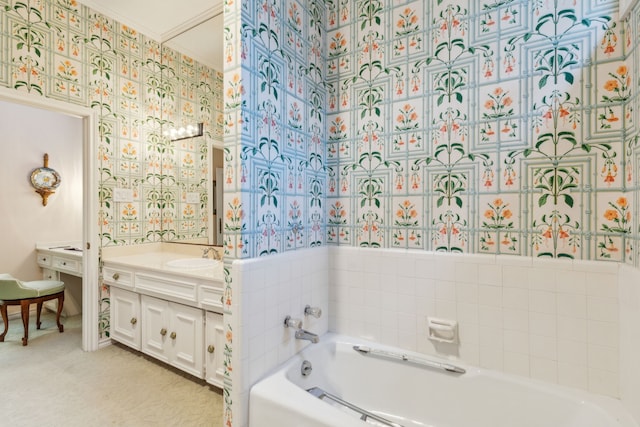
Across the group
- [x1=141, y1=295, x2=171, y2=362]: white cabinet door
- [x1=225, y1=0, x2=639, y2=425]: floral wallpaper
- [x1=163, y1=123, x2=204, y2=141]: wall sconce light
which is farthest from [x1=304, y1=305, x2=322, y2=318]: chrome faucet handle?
[x1=163, y1=123, x2=204, y2=141]: wall sconce light

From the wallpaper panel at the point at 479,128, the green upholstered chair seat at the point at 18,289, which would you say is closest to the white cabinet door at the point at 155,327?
the green upholstered chair seat at the point at 18,289

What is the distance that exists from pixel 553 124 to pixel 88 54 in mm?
3295

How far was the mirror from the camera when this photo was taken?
263 centimetres

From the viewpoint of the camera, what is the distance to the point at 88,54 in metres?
2.46

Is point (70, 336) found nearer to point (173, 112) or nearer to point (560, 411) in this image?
point (173, 112)

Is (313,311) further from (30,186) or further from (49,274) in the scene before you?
(30,186)

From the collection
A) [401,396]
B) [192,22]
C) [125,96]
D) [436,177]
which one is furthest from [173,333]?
[192,22]

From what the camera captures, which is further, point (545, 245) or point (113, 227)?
point (113, 227)

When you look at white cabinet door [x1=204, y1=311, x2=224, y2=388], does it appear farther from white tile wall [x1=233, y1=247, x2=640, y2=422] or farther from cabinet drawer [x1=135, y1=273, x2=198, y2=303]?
white tile wall [x1=233, y1=247, x2=640, y2=422]

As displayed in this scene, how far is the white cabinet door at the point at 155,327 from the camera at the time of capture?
217 centimetres

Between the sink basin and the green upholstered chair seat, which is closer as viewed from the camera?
the sink basin

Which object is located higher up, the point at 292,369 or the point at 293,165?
the point at 293,165

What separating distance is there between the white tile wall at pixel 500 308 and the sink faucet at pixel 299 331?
0.36 m

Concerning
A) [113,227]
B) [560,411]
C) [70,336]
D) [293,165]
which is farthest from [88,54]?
[560,411]
